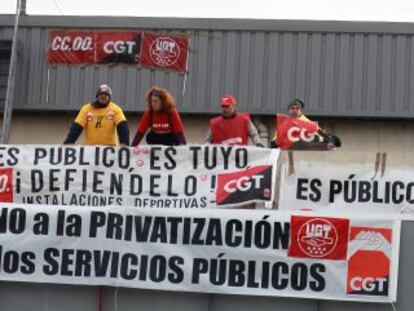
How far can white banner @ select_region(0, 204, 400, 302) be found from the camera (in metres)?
6.30

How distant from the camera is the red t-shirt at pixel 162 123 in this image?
8.41 meters

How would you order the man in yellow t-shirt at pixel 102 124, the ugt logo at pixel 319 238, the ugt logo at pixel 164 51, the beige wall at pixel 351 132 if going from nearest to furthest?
the ugt logo at pixel 319 238, the man in yellow t-shirt at pixel 102 124, the beige wall at pixel 351 132, the ugt logo at pixel 164 51

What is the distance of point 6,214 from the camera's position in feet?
22.3

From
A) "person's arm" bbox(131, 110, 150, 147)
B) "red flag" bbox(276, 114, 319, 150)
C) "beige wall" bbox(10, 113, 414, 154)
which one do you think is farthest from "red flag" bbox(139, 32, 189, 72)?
"red flag" bbox(276, 114, 319, 150)

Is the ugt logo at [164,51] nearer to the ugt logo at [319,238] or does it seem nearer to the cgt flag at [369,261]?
the ugt logo at [319,238]

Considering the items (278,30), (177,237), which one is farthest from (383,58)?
(177,237)

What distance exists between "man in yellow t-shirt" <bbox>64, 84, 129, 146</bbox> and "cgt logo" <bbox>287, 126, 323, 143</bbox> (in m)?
1.67

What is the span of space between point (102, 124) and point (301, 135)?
6.71 feet

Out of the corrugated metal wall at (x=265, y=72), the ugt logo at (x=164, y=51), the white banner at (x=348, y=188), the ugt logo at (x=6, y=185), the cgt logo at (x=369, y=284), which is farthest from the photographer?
the ugt logo at (x=164, y=51)

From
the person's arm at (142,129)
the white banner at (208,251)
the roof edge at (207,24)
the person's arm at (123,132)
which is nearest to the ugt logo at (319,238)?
the white banner at (208,251)

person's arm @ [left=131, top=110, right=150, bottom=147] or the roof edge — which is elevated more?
the roof edge

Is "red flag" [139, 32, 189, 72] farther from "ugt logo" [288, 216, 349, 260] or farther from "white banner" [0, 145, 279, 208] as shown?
"ugt logo" [288, 216, 349, 260]

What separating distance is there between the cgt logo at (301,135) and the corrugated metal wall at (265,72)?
20.1 feet

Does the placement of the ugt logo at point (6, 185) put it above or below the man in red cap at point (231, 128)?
below
